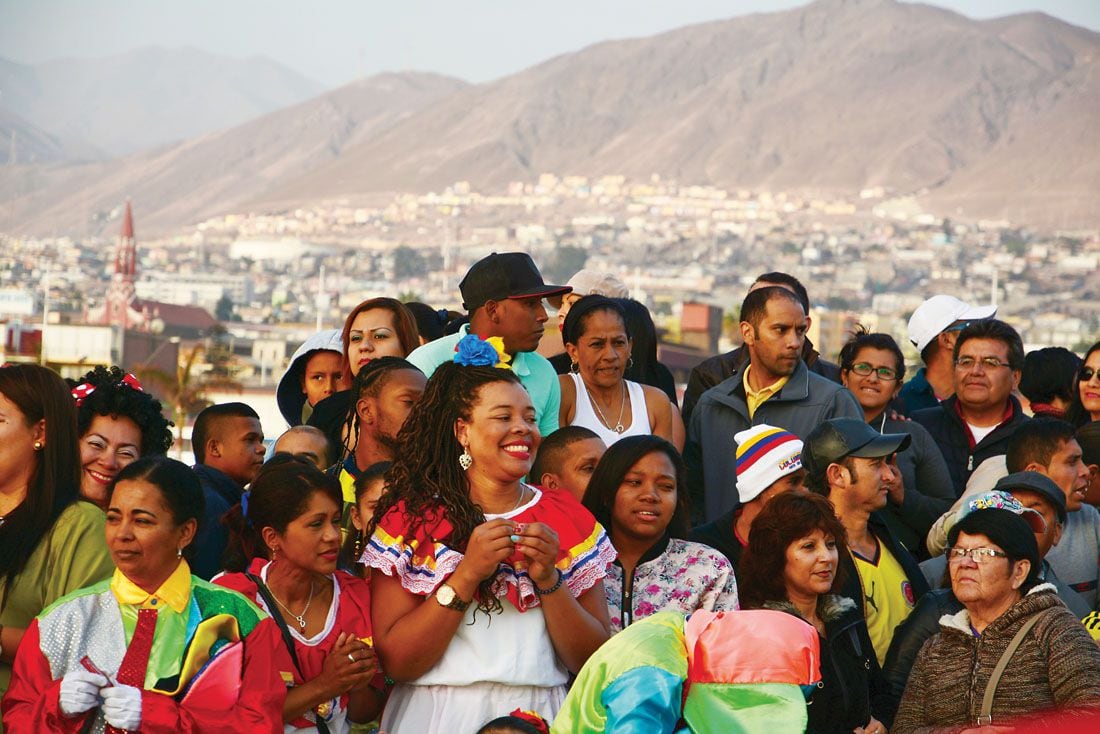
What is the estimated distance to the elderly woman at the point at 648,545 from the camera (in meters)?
5.09

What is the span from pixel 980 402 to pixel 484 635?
11.4ft

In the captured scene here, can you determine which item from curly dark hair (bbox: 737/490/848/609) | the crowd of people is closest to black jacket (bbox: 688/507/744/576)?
the crowd of people

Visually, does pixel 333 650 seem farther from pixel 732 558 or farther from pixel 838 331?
pixel 838 331

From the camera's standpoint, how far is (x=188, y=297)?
180500 mm

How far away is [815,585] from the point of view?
5.16 meters

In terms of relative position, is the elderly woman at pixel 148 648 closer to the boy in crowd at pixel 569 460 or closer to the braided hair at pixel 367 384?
the braided hair at pixel 367 384

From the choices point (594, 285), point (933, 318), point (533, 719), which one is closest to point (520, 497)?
point (533, 719)

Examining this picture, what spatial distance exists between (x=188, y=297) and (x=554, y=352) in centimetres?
17711

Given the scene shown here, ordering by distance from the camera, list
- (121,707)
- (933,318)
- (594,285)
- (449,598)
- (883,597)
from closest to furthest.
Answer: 1. (121,707)
2. (449,598)
3. (883,597)
4. (933,318)
5. (594,285)

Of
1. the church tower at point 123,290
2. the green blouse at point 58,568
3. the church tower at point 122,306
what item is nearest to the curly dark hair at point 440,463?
the green blouse at point 58,568

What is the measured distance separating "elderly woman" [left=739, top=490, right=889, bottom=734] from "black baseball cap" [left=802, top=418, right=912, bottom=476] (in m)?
0.61

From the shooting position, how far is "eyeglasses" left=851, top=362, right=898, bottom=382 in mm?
7312

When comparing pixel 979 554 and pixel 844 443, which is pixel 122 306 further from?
pixel 979 554

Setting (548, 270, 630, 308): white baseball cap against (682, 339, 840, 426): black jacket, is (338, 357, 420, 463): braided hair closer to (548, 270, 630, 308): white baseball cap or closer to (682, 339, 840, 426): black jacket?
(682, 339, 840, 426): black jacket
